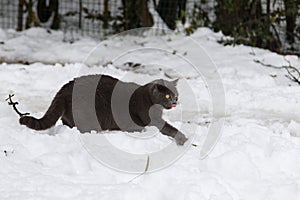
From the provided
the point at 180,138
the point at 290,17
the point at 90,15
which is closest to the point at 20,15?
the point at 90,15

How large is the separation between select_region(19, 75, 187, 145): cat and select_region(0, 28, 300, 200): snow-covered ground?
92 millimetres

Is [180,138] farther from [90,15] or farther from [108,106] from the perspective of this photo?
[90,15]

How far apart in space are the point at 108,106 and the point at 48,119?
0.44 metres

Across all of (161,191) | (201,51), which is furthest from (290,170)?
(201,51)

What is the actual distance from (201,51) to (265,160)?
484 centimetres

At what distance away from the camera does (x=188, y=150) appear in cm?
324

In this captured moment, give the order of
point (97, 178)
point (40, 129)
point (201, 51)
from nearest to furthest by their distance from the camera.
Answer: point (97, 178) → point (40, 129) → point (201, 51)

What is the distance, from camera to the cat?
3.44 m

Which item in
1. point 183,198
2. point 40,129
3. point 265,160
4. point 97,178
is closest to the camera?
point 183,198

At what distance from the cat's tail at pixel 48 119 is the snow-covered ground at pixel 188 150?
0.05 m

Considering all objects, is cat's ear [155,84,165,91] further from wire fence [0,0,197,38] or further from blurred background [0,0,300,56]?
wire fence [0,0,197,38]

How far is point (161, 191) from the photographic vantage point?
2539 mm

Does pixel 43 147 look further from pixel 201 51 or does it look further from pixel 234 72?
pixel 201 51

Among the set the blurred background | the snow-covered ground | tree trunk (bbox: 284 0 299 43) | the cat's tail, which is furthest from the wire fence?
the cat's tail
